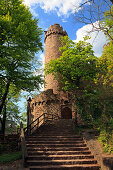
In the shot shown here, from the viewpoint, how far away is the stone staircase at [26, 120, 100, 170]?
6.50 meters

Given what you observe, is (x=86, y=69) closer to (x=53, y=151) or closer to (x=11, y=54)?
(x=11, y=54)

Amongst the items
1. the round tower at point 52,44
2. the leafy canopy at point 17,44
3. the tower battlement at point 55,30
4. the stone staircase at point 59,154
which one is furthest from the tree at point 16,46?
the tower battlement at point 55,30

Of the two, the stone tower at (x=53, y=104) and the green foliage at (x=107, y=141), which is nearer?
the green foliage at (x=107, y=141)

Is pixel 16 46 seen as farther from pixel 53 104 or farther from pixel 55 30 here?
pixel 55 30

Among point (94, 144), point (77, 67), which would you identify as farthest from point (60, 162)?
point (77, 67)

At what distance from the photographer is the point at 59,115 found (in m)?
17.6

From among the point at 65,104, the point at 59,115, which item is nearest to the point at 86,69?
the point at 65,104

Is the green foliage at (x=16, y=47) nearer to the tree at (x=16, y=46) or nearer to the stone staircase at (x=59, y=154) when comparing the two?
the tree at (x=16, y=46)

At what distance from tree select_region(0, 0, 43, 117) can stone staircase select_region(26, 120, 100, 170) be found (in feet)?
14.3

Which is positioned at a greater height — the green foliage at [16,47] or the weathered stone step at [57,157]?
the green foliage at [16,47]

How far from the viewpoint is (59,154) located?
24.7 feet

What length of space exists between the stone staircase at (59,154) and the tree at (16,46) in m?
4.35

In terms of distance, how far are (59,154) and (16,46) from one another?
8165mm

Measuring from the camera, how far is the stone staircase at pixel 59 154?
6495 mm
